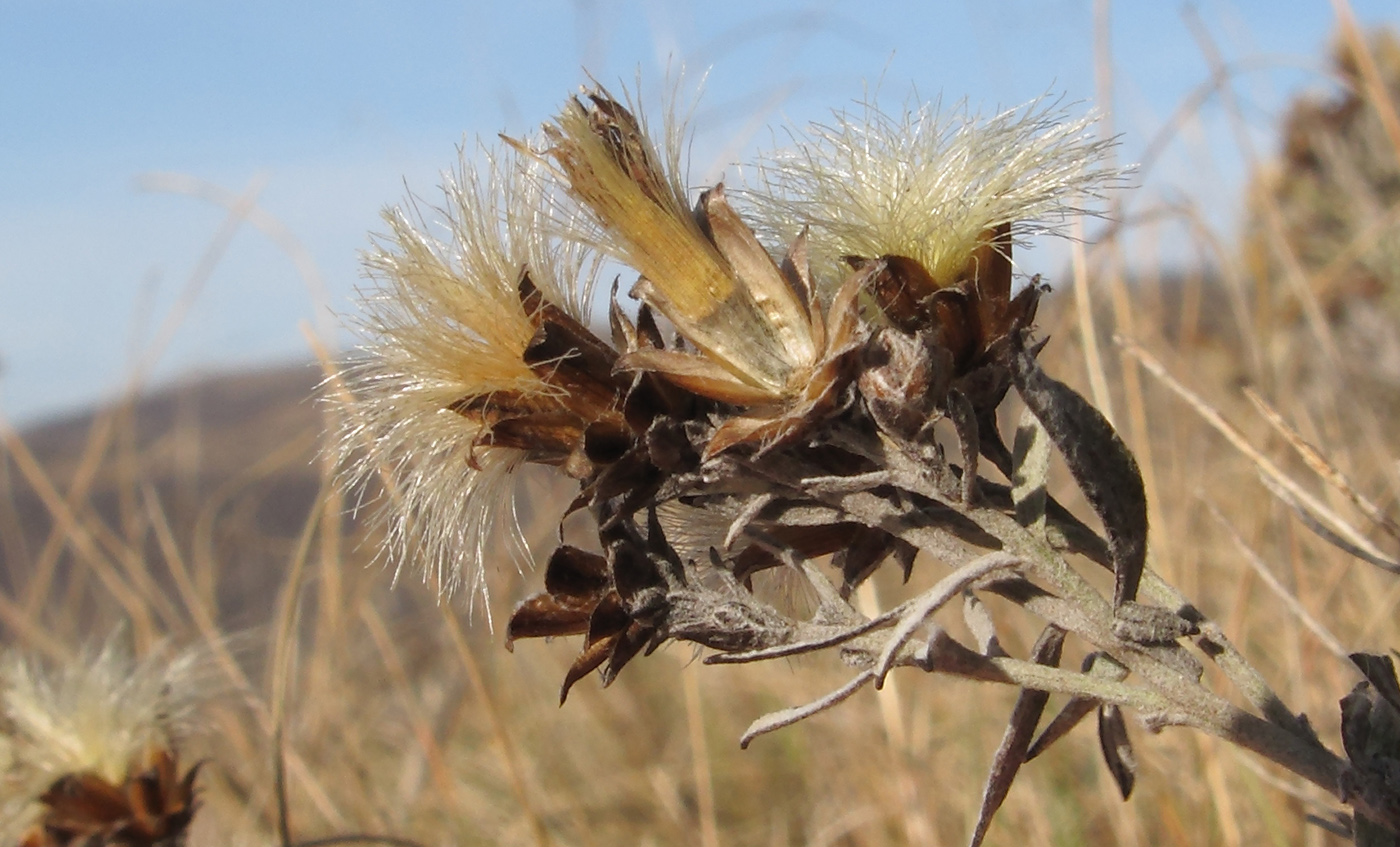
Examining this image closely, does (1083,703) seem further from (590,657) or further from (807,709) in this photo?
(590,657)

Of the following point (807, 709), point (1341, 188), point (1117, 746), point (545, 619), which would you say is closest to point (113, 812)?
point (545, 619)

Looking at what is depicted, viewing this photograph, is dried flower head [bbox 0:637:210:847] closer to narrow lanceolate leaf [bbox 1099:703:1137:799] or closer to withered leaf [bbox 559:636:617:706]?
withered leaf [bbox 559:636:617:706]

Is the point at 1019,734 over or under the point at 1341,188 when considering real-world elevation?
under

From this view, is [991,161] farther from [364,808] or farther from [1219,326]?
[1219,326]

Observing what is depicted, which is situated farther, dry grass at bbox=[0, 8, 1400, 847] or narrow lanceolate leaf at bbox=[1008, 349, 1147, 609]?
dry grass at bbox=[0, 8, 1400, 847]

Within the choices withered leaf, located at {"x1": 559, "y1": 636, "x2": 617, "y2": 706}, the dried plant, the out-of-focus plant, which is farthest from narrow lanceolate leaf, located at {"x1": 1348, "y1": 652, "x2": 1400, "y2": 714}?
the out-of-focus plant

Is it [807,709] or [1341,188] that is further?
[1341,188]
